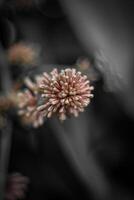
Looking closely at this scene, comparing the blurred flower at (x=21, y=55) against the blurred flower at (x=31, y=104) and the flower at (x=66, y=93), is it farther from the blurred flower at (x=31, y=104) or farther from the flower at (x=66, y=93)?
the flower at (x=66, y=93)

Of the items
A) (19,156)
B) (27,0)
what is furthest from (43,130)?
(27,0)

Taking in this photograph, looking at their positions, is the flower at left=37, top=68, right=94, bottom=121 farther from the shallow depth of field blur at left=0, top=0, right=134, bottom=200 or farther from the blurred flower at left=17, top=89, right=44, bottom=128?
the shallow depth of field blur at left=0, top=0, right=134, bottom=200

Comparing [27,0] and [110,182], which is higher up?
[27,0]

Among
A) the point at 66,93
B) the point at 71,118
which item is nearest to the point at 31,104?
the point at 66,93

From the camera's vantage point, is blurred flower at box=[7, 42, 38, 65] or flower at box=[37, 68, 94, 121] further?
blurred flower at box=[7, 42, 38, 65]

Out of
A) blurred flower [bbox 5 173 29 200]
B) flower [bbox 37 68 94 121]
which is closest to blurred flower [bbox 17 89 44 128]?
flower [bbox 37 68 94 121]

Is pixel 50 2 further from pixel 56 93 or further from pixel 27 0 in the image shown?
pixel 56 93
